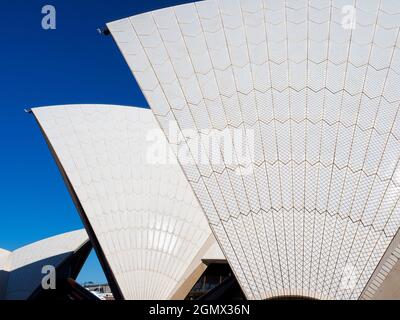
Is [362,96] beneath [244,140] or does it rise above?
above

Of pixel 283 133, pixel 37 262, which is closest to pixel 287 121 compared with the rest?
pixel 283 133

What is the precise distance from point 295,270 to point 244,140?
3.08m

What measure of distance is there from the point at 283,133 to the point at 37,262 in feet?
72.3

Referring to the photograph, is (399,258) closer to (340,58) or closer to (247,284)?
(247,284)

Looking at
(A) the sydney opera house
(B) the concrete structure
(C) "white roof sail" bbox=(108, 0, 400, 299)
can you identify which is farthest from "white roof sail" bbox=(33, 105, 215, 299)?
(B) the concrete structure

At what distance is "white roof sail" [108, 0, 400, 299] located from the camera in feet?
24.6

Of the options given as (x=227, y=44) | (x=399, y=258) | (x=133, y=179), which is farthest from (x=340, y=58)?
(x=133, y=179)

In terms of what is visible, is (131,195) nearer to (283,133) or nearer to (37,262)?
(283,133)

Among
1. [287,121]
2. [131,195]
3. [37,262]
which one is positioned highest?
[37,262]

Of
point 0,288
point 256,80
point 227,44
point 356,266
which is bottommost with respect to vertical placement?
point 356,266

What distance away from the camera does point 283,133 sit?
27.9 feet

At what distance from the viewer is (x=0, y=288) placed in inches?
922

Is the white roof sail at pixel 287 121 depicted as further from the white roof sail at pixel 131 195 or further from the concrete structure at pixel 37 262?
the concrete structure at pixel 37 262

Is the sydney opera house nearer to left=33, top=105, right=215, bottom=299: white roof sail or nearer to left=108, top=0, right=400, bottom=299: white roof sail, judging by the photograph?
left=108, top=0, right=400, bottom=299: white roof sail
